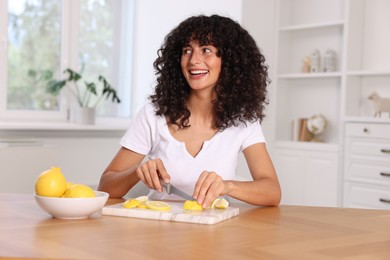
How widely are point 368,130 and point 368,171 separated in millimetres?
281

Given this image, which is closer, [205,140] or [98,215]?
[98,215]

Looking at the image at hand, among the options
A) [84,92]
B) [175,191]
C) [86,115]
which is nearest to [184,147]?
[175,191]

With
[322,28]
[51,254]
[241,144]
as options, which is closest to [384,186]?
[322,28]

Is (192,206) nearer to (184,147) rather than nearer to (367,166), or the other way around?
(184,147)

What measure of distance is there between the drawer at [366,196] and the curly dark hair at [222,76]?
2.10 meters

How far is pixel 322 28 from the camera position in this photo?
17.0 ft

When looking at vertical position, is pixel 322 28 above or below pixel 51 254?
above

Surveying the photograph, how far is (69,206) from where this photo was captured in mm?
1515

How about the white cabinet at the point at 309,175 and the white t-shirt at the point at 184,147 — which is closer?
the white t-shirt at the point at 184,147

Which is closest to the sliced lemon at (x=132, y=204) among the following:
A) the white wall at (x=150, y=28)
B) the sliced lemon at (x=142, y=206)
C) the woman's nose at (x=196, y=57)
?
the sliced lemon at (x=142, y=206)

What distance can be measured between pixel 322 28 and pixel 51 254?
4.36 metres

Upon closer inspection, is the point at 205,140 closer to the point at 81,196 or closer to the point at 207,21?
the point at 207,21

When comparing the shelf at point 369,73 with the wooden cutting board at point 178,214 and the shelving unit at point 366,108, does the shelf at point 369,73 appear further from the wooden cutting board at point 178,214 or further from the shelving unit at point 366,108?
the wooden cutting board at point 178,214

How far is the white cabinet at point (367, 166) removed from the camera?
4266 millimetres
